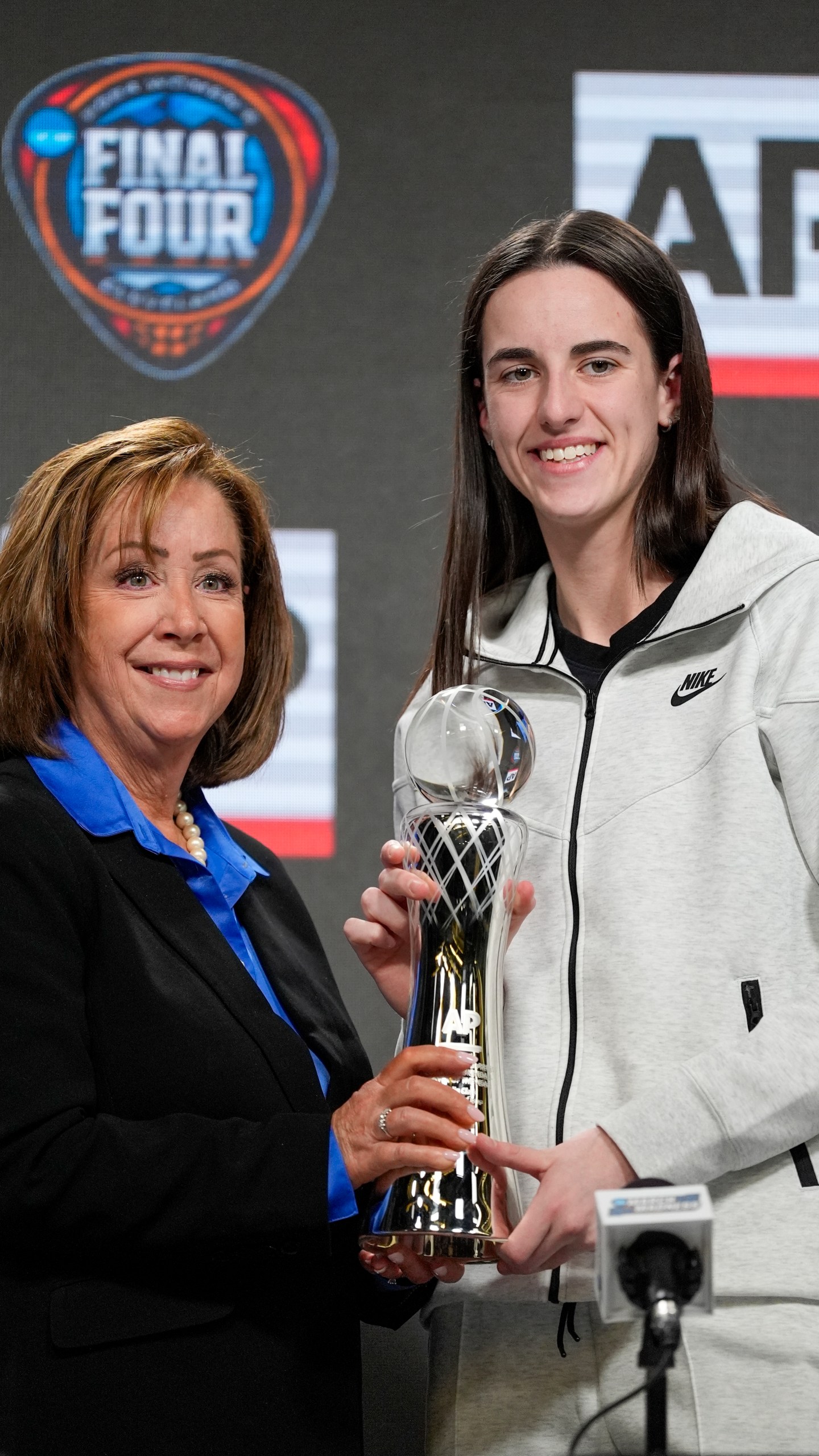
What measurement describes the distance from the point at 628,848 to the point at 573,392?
0.47 metres

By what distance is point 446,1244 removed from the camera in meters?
1.29

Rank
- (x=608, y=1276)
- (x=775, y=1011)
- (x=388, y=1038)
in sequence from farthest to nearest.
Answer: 1. (x=388, y=1038)
2. (x=775, y=1011)
3. (x=608, y=1276)

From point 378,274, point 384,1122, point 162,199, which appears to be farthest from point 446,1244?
point 162,199

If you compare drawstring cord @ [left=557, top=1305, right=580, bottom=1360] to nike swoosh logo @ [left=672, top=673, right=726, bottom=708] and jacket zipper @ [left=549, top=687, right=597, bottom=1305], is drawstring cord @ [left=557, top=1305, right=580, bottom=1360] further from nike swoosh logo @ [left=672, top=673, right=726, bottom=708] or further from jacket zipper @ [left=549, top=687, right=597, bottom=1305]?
nike swoosh logo @ [left=672, top=673, right=726, bottom=708]

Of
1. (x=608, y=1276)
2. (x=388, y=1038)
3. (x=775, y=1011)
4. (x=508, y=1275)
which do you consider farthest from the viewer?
(x=388, y=1038)

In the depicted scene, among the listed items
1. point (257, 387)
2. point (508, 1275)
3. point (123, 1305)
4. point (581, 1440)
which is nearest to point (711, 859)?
point (508, 1275)

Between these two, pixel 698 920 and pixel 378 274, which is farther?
pixel 378 274

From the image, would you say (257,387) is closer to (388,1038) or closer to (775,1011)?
(388,1038)

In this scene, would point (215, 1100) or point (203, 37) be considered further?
point (203, 37)

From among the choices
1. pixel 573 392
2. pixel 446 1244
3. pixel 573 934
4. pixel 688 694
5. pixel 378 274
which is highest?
pixel 378 274

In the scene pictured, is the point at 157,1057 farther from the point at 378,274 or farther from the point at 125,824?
the point at 378,274

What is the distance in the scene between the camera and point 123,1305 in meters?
1.34

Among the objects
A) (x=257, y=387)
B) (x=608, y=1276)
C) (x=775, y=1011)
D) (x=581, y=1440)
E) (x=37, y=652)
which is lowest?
(x=581, y=1440)

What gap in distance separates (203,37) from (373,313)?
1.96ft
